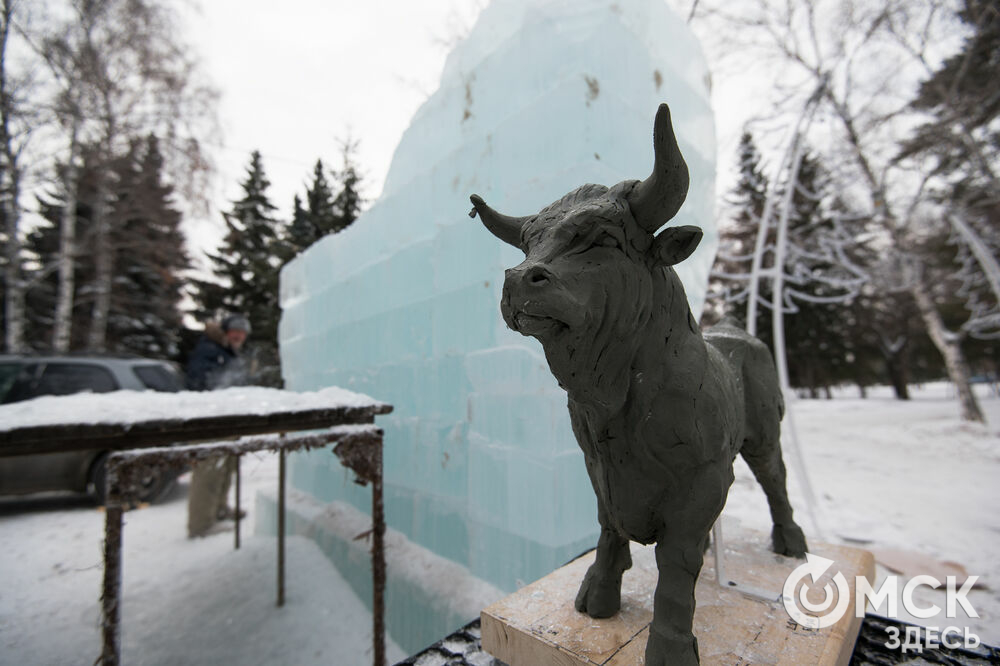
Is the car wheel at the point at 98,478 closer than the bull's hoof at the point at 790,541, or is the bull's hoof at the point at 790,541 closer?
the bull's hoof at the point at 790,541

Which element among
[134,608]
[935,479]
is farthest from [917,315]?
[134,608]

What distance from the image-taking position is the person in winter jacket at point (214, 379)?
461 cm

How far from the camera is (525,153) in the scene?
2.44m

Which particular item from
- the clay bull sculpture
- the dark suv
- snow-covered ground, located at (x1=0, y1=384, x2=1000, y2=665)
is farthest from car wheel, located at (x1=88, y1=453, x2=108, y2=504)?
the clay bull sculpture

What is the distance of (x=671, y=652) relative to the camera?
1030 mm

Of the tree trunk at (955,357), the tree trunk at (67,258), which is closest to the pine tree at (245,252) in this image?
the tree trunk at (67,258)

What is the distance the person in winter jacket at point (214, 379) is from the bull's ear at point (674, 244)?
492cm

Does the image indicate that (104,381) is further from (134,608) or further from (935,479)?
(935,479)

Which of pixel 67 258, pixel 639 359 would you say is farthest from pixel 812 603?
pixel 67 258

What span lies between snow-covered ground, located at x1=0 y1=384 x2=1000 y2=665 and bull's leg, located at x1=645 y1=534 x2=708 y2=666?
157 centimetres

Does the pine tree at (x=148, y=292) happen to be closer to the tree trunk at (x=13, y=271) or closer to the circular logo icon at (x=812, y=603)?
the tree trunk at (x=13, y=271)

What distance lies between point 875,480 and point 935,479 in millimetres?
698

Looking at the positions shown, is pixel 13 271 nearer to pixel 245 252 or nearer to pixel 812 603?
pixel 245 252

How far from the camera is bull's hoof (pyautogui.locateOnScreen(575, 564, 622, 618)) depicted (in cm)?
135
